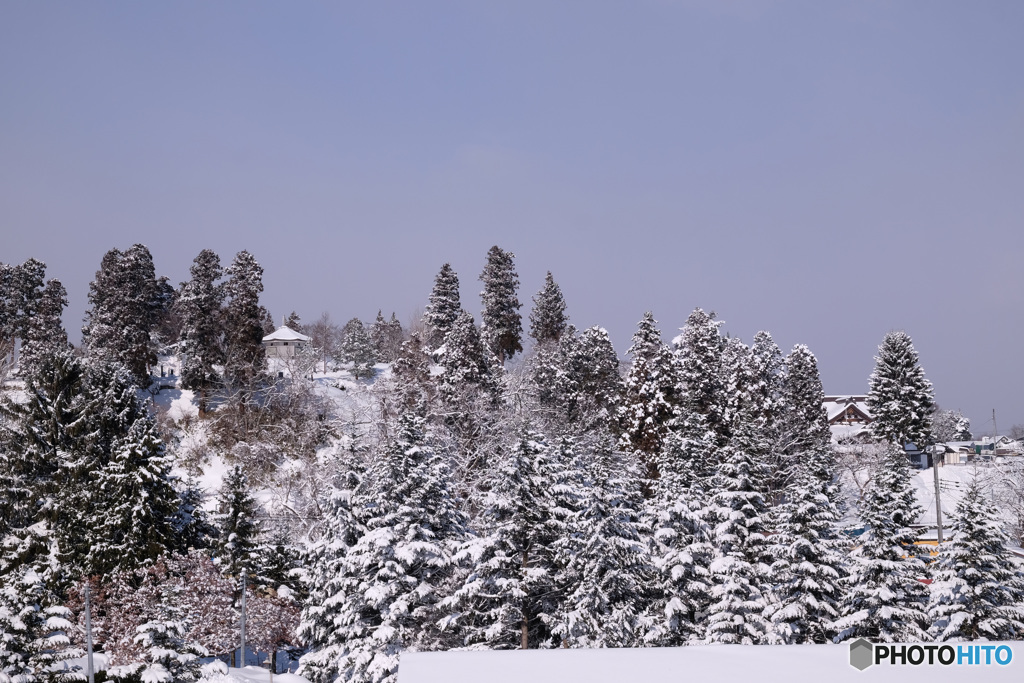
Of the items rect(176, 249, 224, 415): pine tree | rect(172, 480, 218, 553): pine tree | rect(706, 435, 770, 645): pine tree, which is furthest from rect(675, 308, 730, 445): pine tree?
rect(176, 249, 224, 415): pine tree

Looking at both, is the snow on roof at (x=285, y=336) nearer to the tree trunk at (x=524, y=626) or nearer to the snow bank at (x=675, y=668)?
the tree trunk at (x=524, y=626)

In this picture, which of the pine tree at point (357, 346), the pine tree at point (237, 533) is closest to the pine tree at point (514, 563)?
the pine tree at point (237, 533)

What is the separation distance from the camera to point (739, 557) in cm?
2791

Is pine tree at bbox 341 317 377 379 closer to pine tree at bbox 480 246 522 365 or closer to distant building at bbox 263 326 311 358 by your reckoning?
distant building at bbox 263 326 311 358

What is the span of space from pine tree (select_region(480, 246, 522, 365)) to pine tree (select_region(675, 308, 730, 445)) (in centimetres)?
1430

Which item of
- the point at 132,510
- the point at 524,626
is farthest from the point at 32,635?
the point at 524,626

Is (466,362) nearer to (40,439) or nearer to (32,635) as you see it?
(40,439)

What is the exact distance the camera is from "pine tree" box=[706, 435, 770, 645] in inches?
1025

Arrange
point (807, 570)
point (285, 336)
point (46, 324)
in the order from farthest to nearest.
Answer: point (285, 336)
point (46, 324)
point (807, 570)

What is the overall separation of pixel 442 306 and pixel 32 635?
162 ft

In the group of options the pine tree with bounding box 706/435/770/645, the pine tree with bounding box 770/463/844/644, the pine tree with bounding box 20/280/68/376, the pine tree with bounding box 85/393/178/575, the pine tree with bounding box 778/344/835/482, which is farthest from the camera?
the pine tree with bounding box 20/280/68/376

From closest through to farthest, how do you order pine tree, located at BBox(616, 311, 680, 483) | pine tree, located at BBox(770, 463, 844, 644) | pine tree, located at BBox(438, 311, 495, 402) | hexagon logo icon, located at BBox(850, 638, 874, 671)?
hexagon logo icon, located at BBox(850, 638, 874, 671) → pine tree, located at BBox(770, 463, 844, 644) → pine tree, located at BBox(616, 311, 680, 483) → pine tree, located at BBox(438, 311, 495, 402)

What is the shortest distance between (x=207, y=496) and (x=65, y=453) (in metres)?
19.2

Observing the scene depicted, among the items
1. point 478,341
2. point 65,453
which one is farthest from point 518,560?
point 478,341
